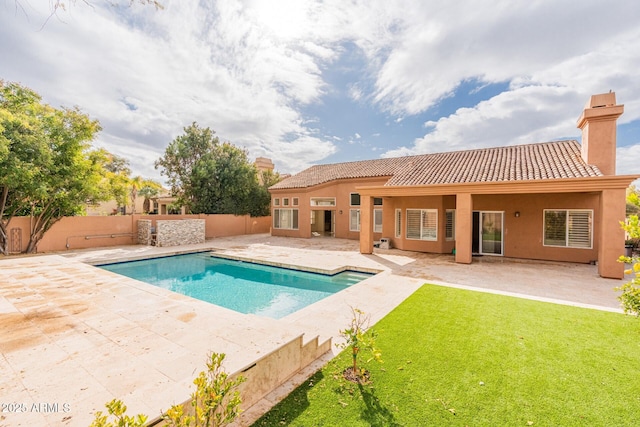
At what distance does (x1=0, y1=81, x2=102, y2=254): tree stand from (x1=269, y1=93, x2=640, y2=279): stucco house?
15.1 metres

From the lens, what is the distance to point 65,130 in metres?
13.8

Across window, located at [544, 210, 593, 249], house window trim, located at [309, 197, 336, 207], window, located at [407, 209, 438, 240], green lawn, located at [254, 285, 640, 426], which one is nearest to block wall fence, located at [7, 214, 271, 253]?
house window trim, located at [309, 197, 336, 207]

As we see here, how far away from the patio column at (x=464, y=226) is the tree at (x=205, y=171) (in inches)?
781

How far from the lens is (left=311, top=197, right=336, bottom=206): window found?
23.2 m

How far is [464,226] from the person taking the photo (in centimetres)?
1245

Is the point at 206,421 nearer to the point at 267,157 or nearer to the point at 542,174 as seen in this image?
the point at 542,174

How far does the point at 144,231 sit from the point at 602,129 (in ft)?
84.3

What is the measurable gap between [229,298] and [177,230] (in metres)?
12.0

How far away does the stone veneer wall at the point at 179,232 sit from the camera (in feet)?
59.9

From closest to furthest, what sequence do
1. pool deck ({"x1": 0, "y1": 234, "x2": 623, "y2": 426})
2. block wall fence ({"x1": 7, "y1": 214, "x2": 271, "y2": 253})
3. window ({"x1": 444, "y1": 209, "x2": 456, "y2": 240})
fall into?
1. pool deck ({"x1": 0, "y1": 234, "x2": 623, "y2": 426})
2. block wall fence ({"x1": 7, "y1": 214, "x2": 271, "y2": 253})
3. window ({"x1": 444, "y1": 209, "x2": 456, "y2": 240})

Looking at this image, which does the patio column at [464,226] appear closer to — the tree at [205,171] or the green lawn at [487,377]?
the green lawn at [487,377]

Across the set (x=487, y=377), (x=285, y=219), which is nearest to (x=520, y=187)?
(x=487, y=377)

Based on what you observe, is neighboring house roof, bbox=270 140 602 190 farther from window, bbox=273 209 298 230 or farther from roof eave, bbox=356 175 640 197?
window, bbox=273 209 298 230

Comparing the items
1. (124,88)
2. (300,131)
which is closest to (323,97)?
(300,131)
